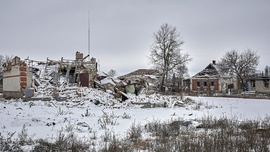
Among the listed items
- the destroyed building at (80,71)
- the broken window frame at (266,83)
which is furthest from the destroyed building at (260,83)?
the destroyed building at (80,71)

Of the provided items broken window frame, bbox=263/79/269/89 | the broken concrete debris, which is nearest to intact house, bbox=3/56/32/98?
the broken concrete debris

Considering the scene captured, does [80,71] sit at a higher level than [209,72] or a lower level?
lower

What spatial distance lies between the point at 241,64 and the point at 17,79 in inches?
1628

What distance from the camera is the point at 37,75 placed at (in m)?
23.1

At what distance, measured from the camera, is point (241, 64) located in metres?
47.4

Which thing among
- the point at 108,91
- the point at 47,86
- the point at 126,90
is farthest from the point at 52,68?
the point at 126,90

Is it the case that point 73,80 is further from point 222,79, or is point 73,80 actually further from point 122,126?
point 222,79

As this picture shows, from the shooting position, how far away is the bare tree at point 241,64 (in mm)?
47062

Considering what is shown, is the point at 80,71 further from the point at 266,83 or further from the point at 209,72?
the point at 266,83

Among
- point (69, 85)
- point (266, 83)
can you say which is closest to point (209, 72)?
point (266, 83)

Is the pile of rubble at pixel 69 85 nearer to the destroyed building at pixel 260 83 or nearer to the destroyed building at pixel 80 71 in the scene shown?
the destroyed building at pixel 80 71

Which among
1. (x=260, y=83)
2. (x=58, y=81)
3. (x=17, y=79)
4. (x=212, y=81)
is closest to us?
(x=17, y=79)

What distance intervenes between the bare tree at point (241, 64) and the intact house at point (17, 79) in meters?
39.2

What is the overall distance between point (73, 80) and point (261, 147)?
20279mm
